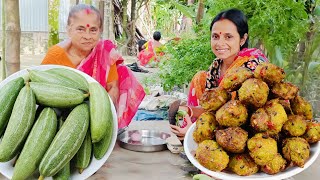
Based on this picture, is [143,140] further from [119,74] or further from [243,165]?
[243,165]

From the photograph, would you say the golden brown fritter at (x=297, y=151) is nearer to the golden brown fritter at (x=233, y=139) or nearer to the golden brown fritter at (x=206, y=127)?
the golden brown fritter at (x=233, y=139)

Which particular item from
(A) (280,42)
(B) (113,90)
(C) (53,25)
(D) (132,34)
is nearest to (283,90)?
(B) (113,90)

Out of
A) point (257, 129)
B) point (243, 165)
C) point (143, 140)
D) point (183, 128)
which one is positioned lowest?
point (143, 140)

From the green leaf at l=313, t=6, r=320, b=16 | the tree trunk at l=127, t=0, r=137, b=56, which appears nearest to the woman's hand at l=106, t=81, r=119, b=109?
the green leaf at l=313, t=6, r=320, b=16

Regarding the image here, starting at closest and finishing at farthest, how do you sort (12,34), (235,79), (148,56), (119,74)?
(235,79) < (12,34) < (119,74) < (148,56)

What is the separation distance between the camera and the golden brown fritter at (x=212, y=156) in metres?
1.25

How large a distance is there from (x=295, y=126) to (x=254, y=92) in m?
0.19

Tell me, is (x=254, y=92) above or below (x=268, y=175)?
above

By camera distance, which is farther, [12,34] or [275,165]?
[12,34]

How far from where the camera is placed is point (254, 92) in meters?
1.26

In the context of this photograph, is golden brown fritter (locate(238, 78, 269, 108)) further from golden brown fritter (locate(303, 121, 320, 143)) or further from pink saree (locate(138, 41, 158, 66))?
pink saree (locate(138, 41, 158, 66))

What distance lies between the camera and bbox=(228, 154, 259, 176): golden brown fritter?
126 centimetres

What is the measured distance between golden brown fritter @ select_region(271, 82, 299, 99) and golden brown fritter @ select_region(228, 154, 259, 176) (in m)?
0.24

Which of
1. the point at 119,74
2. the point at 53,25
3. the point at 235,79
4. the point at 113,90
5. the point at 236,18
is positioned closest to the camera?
the point at 235,79
